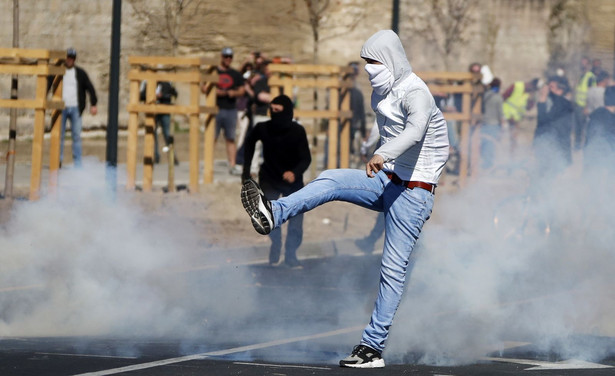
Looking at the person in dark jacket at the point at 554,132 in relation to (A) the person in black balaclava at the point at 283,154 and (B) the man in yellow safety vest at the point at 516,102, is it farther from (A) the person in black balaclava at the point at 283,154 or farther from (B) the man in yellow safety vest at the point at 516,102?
(B) the man in yellow safety vest at the point at 516,102

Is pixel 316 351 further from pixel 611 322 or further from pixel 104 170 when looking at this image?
pixel 104 170

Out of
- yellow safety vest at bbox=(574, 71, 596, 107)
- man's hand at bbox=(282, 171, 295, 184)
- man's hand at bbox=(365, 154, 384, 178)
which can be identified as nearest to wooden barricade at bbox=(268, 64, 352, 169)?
man's hand at bbox=(282, 171, 295, 184)

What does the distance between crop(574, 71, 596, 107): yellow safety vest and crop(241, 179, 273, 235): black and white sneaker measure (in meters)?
15.7

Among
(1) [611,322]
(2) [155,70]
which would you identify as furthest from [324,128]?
(1) [611,322]

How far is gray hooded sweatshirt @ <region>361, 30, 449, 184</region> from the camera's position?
6.66 meters

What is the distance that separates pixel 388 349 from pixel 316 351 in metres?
0.44

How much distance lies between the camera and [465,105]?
19.1 meters

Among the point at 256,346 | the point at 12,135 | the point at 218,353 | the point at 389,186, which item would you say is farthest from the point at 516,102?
the point at 389,186

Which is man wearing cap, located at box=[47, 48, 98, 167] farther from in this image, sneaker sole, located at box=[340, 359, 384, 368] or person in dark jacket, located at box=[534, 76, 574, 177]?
sneaker sole, located at box=[340, 359, 384, 368]

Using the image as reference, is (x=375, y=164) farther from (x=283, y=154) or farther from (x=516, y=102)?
(x=516, y=102)

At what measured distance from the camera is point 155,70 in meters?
16.1

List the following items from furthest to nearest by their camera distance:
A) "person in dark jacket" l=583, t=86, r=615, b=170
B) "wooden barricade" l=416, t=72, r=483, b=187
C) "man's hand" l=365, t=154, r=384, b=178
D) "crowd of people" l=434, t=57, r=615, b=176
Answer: "wooden barricade" l=416, t=72, r=483, b=187 → "crowd of people" l=434, t=57, r=615, b=176 → "person in dark jacket" l=583, t=86, r=615, b=170 → "man's hand" l=365, t=154, r=384, b=178

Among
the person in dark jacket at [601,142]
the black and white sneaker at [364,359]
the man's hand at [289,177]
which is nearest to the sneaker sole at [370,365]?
the black and white sneaker at [364,359]

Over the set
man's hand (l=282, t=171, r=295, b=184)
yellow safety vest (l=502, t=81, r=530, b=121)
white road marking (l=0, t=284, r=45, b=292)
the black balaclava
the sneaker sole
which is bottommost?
yellow safety vest (l=502, t=81, r=530, b=121)
